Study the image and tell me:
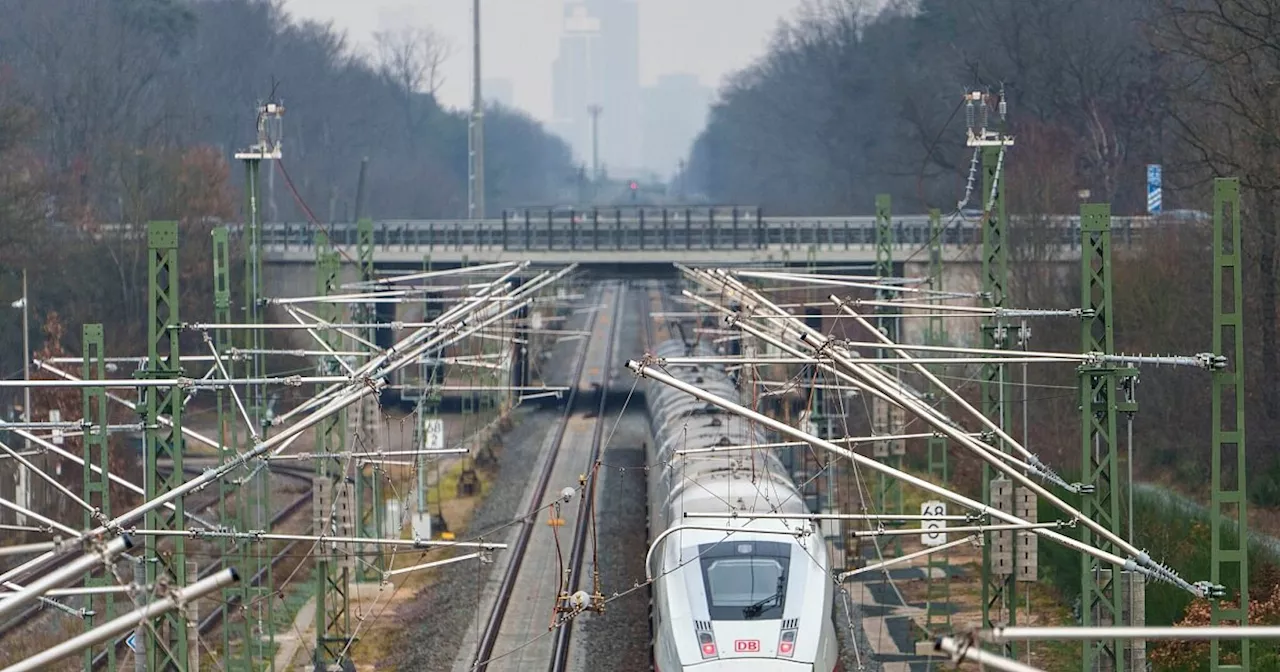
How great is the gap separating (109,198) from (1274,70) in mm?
38703

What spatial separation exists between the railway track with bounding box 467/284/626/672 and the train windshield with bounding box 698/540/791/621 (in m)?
1.50

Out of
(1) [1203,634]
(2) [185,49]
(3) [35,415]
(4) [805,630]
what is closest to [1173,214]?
(3) [35,415]

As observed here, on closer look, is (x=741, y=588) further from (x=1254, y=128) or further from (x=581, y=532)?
(x=1254, y=128)

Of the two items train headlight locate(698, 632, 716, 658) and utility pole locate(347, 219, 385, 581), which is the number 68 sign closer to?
train headlight locate(698, 632, 716, 658)

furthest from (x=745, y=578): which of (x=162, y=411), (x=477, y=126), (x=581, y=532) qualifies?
(x=477, y=126)

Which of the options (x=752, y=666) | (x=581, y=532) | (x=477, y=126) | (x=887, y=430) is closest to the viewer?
(x=752, y=666)

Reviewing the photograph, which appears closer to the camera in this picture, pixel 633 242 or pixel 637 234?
pixel 637 234

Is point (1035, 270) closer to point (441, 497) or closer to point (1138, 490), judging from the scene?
point (1138, 490)

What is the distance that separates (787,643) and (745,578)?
3.80ft

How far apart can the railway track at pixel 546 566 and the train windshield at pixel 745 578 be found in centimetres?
150

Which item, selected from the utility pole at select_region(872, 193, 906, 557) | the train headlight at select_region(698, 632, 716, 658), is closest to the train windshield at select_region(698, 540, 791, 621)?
the train headlight at select_region(698, 632, 716, 658)

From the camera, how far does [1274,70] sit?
35281mm

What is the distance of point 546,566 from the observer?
108 ft

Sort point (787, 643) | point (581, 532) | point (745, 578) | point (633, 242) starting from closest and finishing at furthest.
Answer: point (787, 643), point (745, 578), point (581, 532), point (633, 242)
